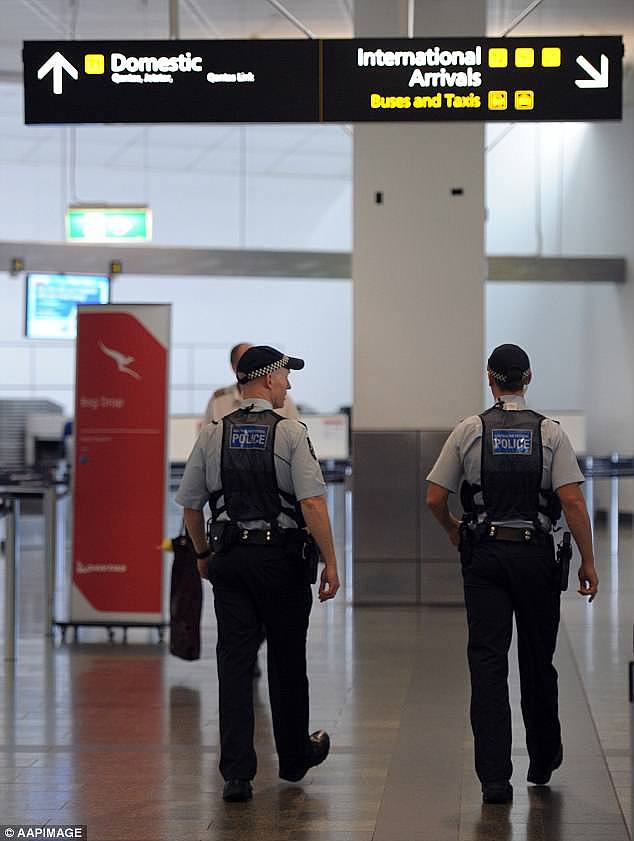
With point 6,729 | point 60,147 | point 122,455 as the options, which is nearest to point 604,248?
point 60,147

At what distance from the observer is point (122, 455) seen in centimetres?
721

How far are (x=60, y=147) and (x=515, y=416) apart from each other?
16.2 meters

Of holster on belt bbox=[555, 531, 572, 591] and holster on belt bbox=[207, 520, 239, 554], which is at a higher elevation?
holster on belt bbox=[207, 520, 239, 554]

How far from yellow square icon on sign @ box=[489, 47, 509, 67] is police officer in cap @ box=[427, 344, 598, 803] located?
1.83 metres

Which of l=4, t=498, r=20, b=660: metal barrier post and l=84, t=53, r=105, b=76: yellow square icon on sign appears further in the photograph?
l=4, t=498, r=20, b=660: metal barrier post

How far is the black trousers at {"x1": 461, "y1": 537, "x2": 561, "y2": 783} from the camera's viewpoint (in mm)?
4145

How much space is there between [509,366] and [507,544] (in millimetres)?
558

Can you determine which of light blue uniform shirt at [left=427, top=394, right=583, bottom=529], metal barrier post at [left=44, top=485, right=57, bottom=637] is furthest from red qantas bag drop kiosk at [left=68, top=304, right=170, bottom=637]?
light blue uniform shirt at [left=427, top=394, right=583, bottom=529]

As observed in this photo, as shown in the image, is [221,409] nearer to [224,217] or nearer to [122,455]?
[122,455]

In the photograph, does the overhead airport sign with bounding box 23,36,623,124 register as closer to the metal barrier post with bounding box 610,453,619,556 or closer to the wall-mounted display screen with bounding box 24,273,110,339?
the metal barrier post with bounding box 610,453,619,556

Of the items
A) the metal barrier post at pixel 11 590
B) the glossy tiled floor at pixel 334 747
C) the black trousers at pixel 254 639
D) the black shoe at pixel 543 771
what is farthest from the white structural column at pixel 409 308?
the black trousers at pixel 254 639

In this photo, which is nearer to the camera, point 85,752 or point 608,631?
point 85,752

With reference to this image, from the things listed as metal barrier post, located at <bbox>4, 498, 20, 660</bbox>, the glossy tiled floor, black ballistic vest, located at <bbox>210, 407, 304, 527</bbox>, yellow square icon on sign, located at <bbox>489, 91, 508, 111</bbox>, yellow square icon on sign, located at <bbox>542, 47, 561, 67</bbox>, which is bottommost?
the glossy tiled floor

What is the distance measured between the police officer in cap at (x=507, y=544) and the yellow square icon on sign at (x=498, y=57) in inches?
71.9
